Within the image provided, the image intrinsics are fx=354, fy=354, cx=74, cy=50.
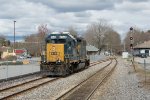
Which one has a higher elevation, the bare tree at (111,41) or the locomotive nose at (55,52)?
the bare tree at (111,41)

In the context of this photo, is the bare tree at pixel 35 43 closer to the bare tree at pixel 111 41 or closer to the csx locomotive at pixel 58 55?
the bare tree at pixel 111 41

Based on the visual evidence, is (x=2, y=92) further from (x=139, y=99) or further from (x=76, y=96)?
(x=139, y=99)

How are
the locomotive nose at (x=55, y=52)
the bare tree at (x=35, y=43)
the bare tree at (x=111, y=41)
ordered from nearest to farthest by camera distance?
the locomotive nose at (x=55, y=52), the bare tree at (x=35, y=43), the bare tree at (x=111, y=41)

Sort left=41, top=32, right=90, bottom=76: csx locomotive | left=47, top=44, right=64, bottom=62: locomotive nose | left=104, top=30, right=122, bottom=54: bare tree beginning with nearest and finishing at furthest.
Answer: left=41, top=32, right=90, bottom=76: csx locomotive → left=47, top=44, right=64, bottom=62: locomotive nose → left=104, top=30, right=122, bottom=54: bare tree

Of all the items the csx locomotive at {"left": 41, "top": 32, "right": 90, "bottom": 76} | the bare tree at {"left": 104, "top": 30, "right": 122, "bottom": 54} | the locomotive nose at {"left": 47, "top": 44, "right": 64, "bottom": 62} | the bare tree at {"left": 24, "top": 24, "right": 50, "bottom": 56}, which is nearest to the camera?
the csx locomotive at {"left": 41, "top": 32, "right": 90, "bottom": 76}

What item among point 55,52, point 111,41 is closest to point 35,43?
point 111,41

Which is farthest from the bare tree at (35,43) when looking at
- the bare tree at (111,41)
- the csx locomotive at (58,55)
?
the csx locomotive at (58,55)

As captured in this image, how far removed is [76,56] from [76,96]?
63.7ft

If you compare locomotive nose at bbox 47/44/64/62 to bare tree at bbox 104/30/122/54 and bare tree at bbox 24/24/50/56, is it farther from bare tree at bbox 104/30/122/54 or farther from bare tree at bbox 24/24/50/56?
bare tree at bbox 104/30/122/54

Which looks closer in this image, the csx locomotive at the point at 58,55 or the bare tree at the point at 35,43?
the csx locomotive at the point at 58,55

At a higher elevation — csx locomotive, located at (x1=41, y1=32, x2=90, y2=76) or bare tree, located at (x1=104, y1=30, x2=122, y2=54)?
bare tree, located at (x1=104, y1=30, x2=122, y2=54)

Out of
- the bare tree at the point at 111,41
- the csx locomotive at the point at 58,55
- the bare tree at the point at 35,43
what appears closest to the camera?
the csx locomotive at the point at 58,55

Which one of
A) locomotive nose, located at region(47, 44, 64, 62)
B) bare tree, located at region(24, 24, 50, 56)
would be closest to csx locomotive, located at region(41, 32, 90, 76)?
locomotive nose, located at region(47, 44, 64, 62)

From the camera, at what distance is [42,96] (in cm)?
1731
